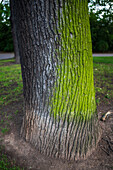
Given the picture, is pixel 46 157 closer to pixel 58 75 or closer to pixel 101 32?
pixel 58 75

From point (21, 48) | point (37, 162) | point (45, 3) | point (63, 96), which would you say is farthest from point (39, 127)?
point (45, 3)

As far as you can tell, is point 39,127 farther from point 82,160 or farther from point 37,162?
point 82,160

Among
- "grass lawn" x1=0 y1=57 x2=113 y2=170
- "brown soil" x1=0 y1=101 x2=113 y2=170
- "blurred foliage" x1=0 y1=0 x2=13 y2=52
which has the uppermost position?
"blurred foliage" x1=0 y1=0 x2=13 y2=52

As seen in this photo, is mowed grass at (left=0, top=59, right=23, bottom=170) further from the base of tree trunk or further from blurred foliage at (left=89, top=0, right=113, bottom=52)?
blurred foliage at (left=89, top=0, right=113, bottom=52)

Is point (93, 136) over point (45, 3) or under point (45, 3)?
under

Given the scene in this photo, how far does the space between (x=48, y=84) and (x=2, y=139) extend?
141 centimetres

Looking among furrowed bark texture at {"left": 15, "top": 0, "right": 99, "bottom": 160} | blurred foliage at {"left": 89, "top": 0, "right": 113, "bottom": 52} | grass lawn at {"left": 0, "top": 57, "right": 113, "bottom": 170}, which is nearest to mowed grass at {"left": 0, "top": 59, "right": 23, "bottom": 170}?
grass lawn at {"left": 0, "top": 57, "right": 113, "bottom": 170}

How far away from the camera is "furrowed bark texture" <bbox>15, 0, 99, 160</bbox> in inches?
71.9

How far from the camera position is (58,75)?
199cm

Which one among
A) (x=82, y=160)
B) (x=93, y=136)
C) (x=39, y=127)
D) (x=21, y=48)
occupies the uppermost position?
(x=21, y=48)

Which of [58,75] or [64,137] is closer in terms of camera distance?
[58,75]

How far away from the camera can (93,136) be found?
2.30 m

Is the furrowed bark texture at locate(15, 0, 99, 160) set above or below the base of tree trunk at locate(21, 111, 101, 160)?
above

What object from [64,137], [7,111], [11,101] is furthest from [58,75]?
[11,101]
